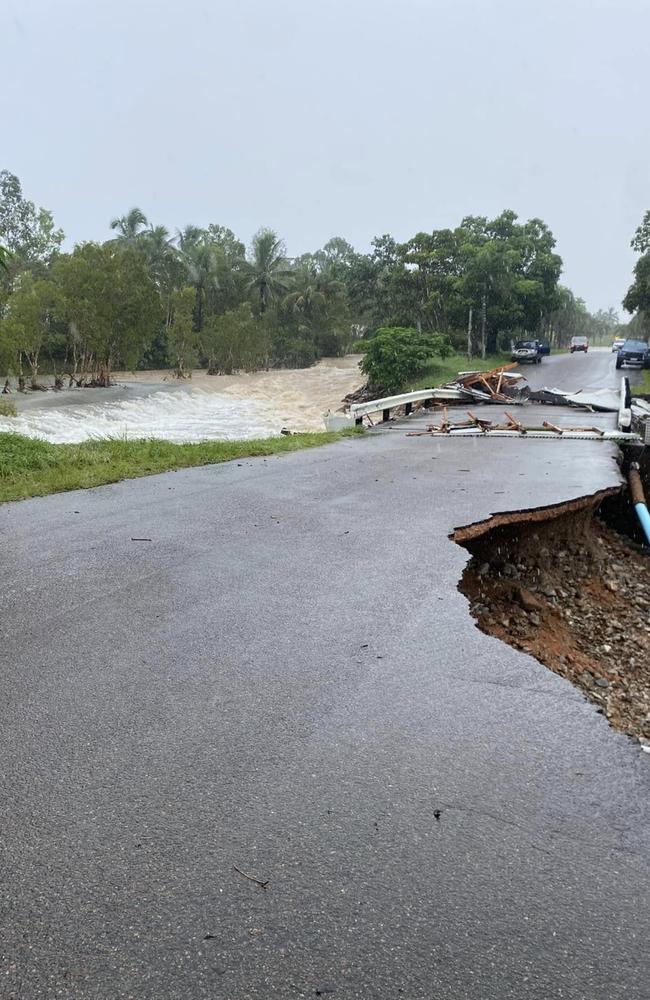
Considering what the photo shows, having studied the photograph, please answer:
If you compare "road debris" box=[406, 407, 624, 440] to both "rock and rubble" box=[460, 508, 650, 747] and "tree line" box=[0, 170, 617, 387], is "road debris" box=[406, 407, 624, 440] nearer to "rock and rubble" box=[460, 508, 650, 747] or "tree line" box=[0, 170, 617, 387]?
"rock and rubble" box=[460, 508, 650, 747]

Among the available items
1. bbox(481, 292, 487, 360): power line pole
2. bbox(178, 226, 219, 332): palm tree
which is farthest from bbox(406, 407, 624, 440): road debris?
bbox(178, 226, 219, 332): palm tree

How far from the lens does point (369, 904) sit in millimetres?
2115

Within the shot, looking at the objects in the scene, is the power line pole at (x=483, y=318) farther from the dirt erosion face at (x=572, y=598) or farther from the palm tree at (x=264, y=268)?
the dirt erosion face at (x=572, y=598)

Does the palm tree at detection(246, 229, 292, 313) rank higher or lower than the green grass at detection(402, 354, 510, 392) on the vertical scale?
higher

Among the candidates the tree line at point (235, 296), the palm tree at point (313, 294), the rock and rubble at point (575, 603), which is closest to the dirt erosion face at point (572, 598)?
the rock and rubble at point (575, 603)

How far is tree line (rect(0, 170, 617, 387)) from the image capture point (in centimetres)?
4050

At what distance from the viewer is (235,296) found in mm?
70188

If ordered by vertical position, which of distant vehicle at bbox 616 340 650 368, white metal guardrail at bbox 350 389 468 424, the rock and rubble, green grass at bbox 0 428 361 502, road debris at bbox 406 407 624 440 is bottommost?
the rock and rubble

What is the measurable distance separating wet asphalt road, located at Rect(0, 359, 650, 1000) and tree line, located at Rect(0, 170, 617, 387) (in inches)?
971

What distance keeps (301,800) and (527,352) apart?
44185mm

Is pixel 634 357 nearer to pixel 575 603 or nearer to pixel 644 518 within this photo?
pixel 644 518

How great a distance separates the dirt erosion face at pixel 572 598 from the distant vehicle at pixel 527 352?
121 ft

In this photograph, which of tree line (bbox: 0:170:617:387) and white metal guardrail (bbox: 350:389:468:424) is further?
tree line (bbox: 0:170:617:387)

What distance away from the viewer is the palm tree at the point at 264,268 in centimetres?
7100
